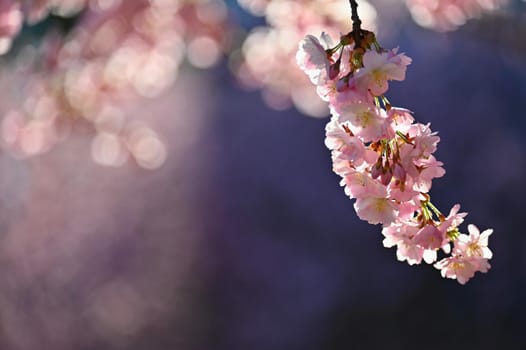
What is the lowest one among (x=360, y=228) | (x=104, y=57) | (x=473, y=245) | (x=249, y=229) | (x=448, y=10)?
(x=249, y=229)

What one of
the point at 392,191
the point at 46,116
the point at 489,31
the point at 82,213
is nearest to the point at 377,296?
the point at 82,213

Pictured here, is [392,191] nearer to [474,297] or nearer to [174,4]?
[174,4]

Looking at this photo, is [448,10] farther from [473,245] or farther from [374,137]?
[374,137]

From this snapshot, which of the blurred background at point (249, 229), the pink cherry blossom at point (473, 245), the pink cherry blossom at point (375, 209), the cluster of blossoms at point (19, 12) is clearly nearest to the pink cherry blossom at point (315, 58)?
the pink cherry blossom at point (375, 209)

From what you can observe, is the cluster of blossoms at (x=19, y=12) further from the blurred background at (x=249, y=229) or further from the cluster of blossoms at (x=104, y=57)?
the blurred background at (x=249, y=229)

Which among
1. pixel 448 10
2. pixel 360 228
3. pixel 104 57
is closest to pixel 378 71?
pixel 448 10

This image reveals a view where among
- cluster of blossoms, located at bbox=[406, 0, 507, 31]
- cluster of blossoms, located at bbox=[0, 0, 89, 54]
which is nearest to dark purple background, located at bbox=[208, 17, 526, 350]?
cluster of blossoms, located at bbox=[406, 0, 507, 31]
